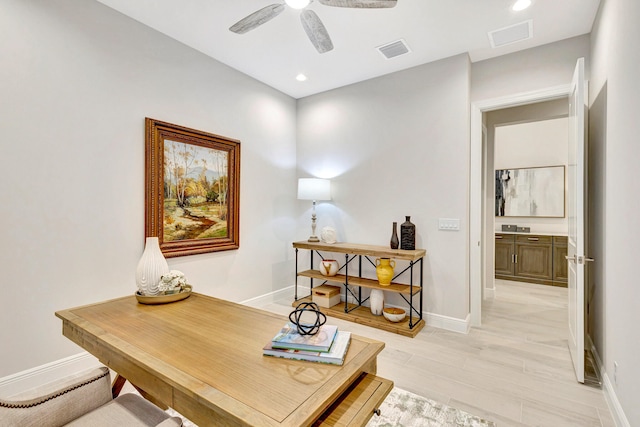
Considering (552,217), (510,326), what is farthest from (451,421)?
(552,217)

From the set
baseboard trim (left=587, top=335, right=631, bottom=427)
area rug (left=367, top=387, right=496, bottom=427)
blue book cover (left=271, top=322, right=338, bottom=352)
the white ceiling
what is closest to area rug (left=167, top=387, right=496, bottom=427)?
area rug (left=367, top=387, right=496, bottom=427)

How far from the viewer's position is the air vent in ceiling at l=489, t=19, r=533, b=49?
2715 millimetres

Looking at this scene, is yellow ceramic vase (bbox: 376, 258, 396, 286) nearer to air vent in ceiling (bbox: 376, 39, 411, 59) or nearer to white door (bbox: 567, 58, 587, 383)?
white door (bbox: 567, 58, 587, 383)

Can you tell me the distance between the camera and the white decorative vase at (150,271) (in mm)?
1877

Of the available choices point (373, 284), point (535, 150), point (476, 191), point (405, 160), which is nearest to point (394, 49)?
point (405, 160)

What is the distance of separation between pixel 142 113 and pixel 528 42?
364 centimetres

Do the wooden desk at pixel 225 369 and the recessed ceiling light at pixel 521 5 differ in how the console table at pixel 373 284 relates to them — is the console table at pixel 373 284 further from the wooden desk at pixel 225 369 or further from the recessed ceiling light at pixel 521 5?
the recessed ceiling light at pixel 521 5

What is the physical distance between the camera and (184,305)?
6.10ft

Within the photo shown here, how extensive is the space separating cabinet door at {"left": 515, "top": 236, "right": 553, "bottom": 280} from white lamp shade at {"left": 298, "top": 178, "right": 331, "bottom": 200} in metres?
3.80

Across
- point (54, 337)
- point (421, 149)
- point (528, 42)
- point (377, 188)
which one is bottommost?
point (54, 337)

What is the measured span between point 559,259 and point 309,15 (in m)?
5.43

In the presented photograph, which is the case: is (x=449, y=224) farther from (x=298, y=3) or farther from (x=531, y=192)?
(x=531, y=192)

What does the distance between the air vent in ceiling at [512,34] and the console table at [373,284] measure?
214 centimetres

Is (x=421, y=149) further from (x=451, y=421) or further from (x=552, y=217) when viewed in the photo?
(x=552, y=217)
